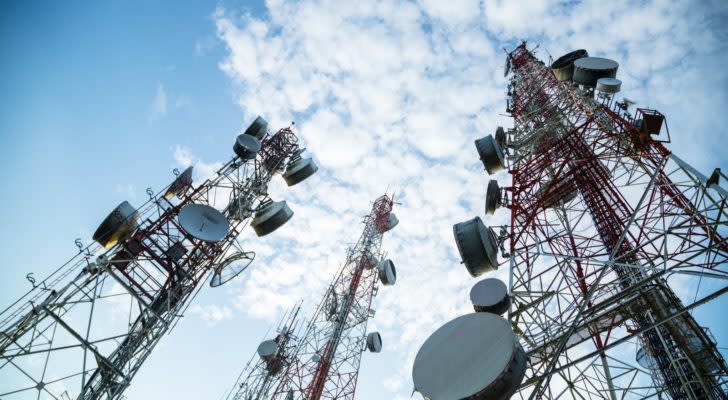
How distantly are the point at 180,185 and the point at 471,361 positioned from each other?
13.0m

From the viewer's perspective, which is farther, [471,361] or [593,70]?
[593,70]

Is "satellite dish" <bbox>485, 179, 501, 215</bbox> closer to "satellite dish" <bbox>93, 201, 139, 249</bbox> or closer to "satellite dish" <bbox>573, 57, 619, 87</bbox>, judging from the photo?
"satellite dish" <bbox>573, 57, 619, 87</bbox>

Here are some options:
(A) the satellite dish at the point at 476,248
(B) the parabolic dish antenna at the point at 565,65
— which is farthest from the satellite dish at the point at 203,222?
(B) the parabolic dish antenna at the point at 565,65

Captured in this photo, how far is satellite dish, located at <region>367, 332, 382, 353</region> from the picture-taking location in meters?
22.5

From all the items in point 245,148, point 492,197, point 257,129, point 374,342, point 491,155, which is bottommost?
point 492,197

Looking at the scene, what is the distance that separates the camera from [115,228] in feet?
42.0

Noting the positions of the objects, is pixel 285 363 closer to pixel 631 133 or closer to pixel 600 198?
pixel 600 198

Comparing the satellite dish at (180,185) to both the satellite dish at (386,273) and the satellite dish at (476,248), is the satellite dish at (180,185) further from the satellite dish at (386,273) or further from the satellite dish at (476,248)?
the satellite dish at (386,273)

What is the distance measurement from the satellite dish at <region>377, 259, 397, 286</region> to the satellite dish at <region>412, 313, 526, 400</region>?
15.9 meters

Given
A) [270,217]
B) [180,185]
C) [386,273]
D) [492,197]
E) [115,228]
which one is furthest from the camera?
[386,273]

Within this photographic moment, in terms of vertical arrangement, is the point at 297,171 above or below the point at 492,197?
above

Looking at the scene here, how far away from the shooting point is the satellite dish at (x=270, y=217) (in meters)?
16.8

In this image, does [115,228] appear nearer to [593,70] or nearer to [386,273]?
[386,273]

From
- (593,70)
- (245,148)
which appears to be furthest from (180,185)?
(593,70)
